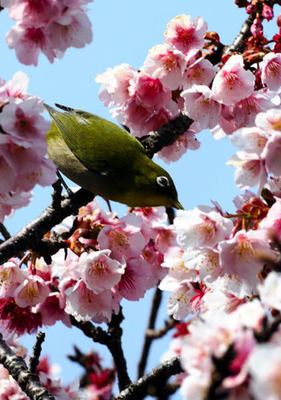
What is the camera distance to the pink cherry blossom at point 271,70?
4121 mm

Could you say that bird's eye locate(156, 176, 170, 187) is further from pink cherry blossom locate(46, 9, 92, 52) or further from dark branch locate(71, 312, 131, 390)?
pink cherry blossom locate(46, 9, 92, 52)

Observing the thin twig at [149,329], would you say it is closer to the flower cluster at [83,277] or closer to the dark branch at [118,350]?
the dark branch at [118,350]

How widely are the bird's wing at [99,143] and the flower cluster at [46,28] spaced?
159 cm

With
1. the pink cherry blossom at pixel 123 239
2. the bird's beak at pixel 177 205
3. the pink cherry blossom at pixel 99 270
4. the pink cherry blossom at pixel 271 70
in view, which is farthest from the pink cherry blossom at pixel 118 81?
the pink cherry blossom at pixel 99 270

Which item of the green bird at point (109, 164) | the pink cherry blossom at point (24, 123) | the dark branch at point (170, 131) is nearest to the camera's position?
the pink cherry blossom at point (24, 123)

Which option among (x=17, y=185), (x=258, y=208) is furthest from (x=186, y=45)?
(x=17, y=185)

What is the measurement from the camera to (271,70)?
4145 mm

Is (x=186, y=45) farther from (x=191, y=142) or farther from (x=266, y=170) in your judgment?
(x=266, y=170)

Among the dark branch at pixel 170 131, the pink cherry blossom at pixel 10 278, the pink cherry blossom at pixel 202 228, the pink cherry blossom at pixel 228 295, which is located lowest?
the pink cherry blossom at pixel 10 278

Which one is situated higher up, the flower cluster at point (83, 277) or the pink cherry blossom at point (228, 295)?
the pink cherry blossom at point (228, 295)

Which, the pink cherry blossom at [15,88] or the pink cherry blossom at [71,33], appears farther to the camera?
the pink cherry blossom at [71,33]

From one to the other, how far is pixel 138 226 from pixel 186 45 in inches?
50.9

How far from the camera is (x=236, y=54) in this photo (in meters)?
4.39

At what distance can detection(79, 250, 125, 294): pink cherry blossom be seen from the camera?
3844mm
